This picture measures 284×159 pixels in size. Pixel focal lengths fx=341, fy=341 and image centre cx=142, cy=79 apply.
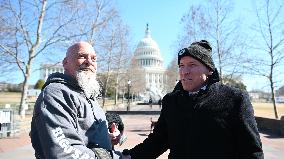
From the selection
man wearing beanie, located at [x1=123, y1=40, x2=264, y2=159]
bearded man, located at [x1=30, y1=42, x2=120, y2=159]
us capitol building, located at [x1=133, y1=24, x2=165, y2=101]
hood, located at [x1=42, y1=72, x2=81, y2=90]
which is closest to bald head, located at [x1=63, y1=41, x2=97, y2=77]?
bearded man, located at [x1=30, y1=42, x2=120, y2=159]

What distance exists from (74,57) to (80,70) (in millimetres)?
118

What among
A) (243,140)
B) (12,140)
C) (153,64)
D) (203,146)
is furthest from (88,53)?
(153,64)

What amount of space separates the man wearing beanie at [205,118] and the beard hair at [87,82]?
0.59 meters

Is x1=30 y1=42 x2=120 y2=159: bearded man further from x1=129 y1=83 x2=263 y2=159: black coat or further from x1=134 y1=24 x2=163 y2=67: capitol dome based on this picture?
x1=134 y1=24 x2=163 y2=67: capitol dome

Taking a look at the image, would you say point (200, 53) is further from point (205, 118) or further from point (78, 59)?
point (78, 59)

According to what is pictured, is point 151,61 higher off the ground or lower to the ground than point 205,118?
higher

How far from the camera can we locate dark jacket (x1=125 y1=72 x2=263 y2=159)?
8.16ft

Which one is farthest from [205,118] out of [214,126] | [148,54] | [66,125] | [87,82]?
[148,54]

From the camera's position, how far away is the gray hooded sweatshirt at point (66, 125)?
204cm

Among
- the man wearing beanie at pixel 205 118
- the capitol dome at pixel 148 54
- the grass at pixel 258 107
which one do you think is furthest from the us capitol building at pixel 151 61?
the man wearing beanie at pixel 205 118

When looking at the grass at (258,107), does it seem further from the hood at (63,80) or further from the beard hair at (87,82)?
the hood at (63,80)

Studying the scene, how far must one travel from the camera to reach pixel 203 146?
256cm

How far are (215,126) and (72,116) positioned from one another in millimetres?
1068

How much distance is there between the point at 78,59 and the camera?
2646mm
